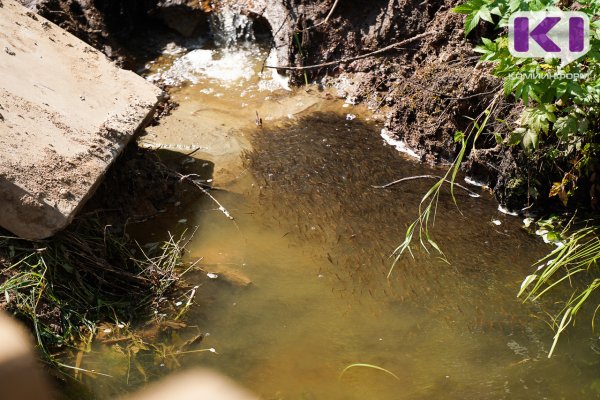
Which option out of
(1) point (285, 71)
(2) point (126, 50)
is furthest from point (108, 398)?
(2) point (126, 50)

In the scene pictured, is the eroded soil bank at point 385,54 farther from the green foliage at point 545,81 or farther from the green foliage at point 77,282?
the green foliage at point 77,282

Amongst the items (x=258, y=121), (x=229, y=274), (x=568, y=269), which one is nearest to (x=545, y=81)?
(x=568, y=269)

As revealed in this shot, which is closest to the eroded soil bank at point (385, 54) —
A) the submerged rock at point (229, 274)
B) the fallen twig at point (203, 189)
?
the fallen twig at point (203, 189)

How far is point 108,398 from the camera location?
357cm

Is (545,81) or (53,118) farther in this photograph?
(53,118)

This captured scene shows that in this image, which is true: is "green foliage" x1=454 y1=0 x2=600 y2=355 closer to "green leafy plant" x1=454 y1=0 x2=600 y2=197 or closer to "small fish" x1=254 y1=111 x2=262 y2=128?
"green leafy plant" x1=454 y1=0 x2=600 y2=197

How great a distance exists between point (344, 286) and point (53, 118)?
2.24 meters

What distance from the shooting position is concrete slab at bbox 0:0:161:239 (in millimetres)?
3891

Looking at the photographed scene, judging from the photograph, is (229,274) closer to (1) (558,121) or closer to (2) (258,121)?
(2) (258,121)

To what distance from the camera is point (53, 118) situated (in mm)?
4402

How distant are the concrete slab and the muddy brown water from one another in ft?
2.61

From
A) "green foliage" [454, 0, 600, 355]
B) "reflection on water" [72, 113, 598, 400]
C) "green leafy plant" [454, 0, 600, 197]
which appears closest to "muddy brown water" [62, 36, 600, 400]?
"reflection on water" [72, 113, 598, 400]

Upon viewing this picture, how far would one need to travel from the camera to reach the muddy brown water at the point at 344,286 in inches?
142

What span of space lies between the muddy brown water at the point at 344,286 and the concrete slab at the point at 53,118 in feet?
2.61
